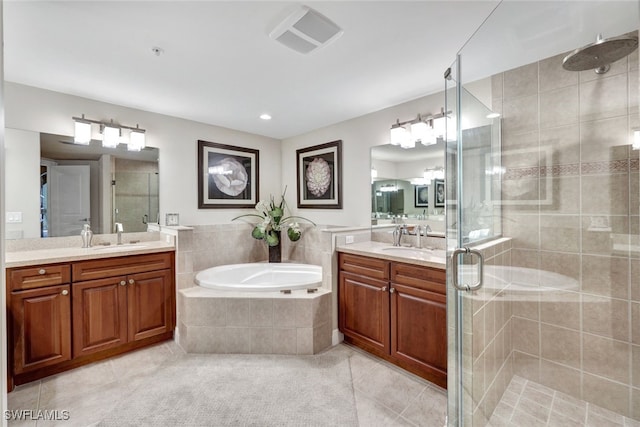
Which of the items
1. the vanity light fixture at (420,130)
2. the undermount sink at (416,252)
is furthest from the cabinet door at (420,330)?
the vanity light fixture at (420,130)

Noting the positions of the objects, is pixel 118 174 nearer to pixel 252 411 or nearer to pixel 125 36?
pixel 125 36

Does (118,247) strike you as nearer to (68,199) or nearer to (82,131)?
(68,199)

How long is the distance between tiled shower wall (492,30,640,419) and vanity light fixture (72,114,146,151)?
319cm

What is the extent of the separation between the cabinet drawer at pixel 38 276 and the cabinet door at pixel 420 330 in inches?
99.0

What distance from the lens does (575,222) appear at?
1749 millimetres

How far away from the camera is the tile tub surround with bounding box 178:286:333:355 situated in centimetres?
243

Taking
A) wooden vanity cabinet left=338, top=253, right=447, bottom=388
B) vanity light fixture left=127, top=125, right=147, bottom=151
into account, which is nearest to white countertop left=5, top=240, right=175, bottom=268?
vanity light fixture left=127, top=125, right=147, bottom=151

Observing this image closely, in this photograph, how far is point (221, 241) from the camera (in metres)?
3.43

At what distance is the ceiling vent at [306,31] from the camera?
59.9 inches

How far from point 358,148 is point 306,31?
165cm

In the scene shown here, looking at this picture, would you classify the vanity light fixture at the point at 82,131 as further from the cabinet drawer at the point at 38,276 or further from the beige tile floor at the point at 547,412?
the beige tile floor at the point at 547,412

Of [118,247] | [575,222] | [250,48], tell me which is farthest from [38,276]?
[575,222]

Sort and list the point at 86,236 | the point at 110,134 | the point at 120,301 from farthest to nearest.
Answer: the point at 110,134
the point at 86,236
the point at 120,301

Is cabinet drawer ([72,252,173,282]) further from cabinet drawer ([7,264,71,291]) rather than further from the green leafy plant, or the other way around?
the green leafy plant
